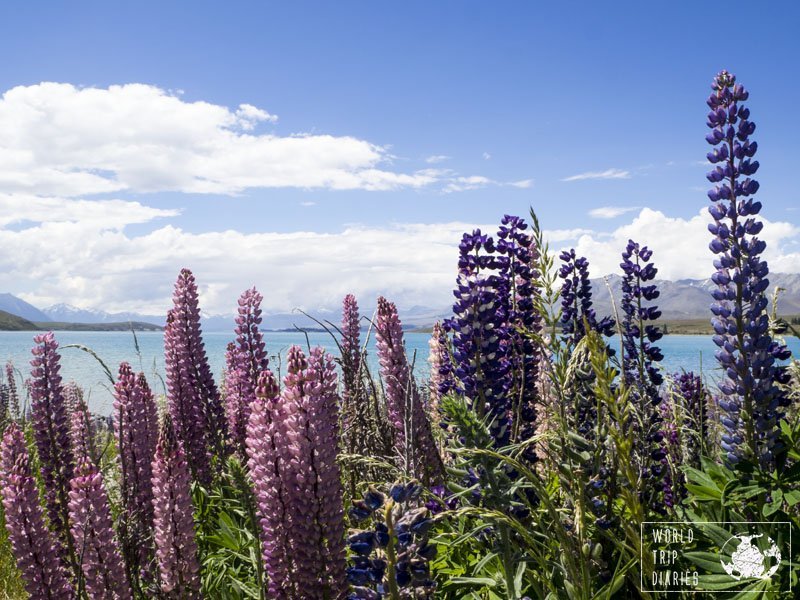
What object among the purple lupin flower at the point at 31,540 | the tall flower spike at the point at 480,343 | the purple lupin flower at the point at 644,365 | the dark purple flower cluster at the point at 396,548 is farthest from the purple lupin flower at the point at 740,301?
the purple lupin flower at the point at 31,540

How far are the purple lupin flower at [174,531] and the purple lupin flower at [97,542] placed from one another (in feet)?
1.27

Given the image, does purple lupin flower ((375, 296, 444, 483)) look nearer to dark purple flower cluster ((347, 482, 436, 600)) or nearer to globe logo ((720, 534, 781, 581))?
globe logo ((720, 534, 781, 581))

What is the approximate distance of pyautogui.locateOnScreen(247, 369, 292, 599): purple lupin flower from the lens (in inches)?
122

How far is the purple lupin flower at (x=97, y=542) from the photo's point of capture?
3609mm

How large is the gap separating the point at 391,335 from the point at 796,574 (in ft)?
12.0

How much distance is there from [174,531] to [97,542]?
54cm

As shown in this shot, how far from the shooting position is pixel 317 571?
123 inches

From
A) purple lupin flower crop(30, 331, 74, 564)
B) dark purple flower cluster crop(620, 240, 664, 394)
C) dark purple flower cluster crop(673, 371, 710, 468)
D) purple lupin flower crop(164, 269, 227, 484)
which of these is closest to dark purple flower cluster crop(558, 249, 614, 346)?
dark purple flower cluster crop(620, 240, 664, 394)

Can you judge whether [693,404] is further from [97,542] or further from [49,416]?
[49,416]

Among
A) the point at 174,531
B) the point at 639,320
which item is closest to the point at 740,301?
the point at 639,320

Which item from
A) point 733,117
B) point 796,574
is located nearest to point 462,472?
point 796,574

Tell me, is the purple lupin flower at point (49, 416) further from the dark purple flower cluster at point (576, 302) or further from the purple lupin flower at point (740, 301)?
the purple lupin flower at point (740, 301)

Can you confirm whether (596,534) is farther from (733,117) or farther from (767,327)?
(733,117)

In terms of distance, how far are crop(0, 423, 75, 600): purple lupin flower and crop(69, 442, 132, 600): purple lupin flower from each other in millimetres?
298
